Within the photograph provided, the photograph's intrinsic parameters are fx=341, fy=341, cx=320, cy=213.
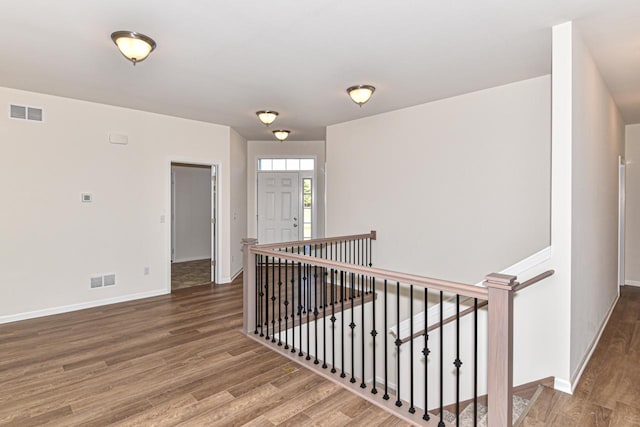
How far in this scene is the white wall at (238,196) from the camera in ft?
20.6

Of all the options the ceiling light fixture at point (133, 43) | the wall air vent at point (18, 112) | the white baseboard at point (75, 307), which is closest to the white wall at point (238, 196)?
→ the white baseboard at point (75, 307)

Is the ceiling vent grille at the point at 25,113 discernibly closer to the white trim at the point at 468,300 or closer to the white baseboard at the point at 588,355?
the white trim at the point at 468,300

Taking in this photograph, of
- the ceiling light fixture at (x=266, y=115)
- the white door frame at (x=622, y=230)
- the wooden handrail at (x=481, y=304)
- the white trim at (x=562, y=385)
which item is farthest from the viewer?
the white door frame at (x=622, y=230)

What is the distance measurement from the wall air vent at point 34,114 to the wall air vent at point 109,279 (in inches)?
84.8

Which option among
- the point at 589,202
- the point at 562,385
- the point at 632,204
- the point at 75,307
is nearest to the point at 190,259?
the point at 75,307

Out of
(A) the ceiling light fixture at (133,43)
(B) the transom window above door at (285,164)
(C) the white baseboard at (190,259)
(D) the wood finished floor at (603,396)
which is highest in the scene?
(A) the ceiling light fixture at (133,43)

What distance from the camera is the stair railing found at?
187cm

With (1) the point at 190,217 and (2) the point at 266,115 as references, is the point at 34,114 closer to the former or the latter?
(2) the point at 266,115

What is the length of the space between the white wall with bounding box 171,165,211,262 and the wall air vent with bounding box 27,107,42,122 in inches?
156

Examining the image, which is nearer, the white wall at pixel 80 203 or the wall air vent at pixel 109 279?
the white wall at pixel 80 203

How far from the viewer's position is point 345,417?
2234 millimetres

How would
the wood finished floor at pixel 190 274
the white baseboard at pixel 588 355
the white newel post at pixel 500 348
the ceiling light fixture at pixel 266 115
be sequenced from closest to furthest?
the white newel post at pixel 500 348 → the white baseboard at pixel 588 355 → the ceiling light fixture at pixel 266 115 → the wood finished floor at pixel 190 274

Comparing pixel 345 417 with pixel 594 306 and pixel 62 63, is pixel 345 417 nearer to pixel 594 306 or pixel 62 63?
pixel 594 306

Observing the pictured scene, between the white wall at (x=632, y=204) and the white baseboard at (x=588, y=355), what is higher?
the white wall at (x=632, y=204)
